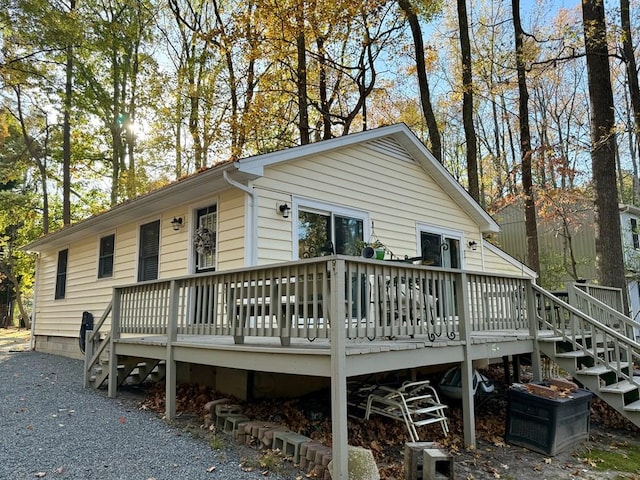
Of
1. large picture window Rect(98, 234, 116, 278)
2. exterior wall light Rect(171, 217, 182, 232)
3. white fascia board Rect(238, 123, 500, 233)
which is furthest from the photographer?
large picture window Rect(98, 234, 116, 278)

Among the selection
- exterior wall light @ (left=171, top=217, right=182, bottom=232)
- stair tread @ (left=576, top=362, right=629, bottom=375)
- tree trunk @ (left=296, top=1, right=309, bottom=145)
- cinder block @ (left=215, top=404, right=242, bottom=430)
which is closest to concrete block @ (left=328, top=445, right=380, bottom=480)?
cinder block @ (left=215, top=404, right=242, bottom=430)

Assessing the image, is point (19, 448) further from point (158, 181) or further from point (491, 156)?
point (491, 156)

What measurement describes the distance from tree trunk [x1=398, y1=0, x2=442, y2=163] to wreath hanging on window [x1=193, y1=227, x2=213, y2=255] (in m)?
7.75

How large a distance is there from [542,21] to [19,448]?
2297cm

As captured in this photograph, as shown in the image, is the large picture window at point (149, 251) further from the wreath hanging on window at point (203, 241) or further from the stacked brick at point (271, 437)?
the stacked brick at point (271, 437)

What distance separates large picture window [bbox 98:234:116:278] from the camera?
384 inches

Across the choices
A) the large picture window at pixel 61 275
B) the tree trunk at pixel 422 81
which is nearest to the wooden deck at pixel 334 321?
the large picture window at pixel 61 275

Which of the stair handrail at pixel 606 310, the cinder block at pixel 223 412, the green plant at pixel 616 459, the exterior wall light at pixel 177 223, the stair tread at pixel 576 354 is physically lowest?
the green plant at pixel 616 459

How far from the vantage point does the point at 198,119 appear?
18.6m

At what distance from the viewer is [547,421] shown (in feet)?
16.2

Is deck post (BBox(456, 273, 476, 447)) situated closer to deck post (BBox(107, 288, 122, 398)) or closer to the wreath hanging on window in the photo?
the wreath hanging on window

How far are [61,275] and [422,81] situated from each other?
37.5 ft

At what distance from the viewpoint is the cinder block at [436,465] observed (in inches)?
146

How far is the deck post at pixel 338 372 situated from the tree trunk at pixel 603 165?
687 cm
